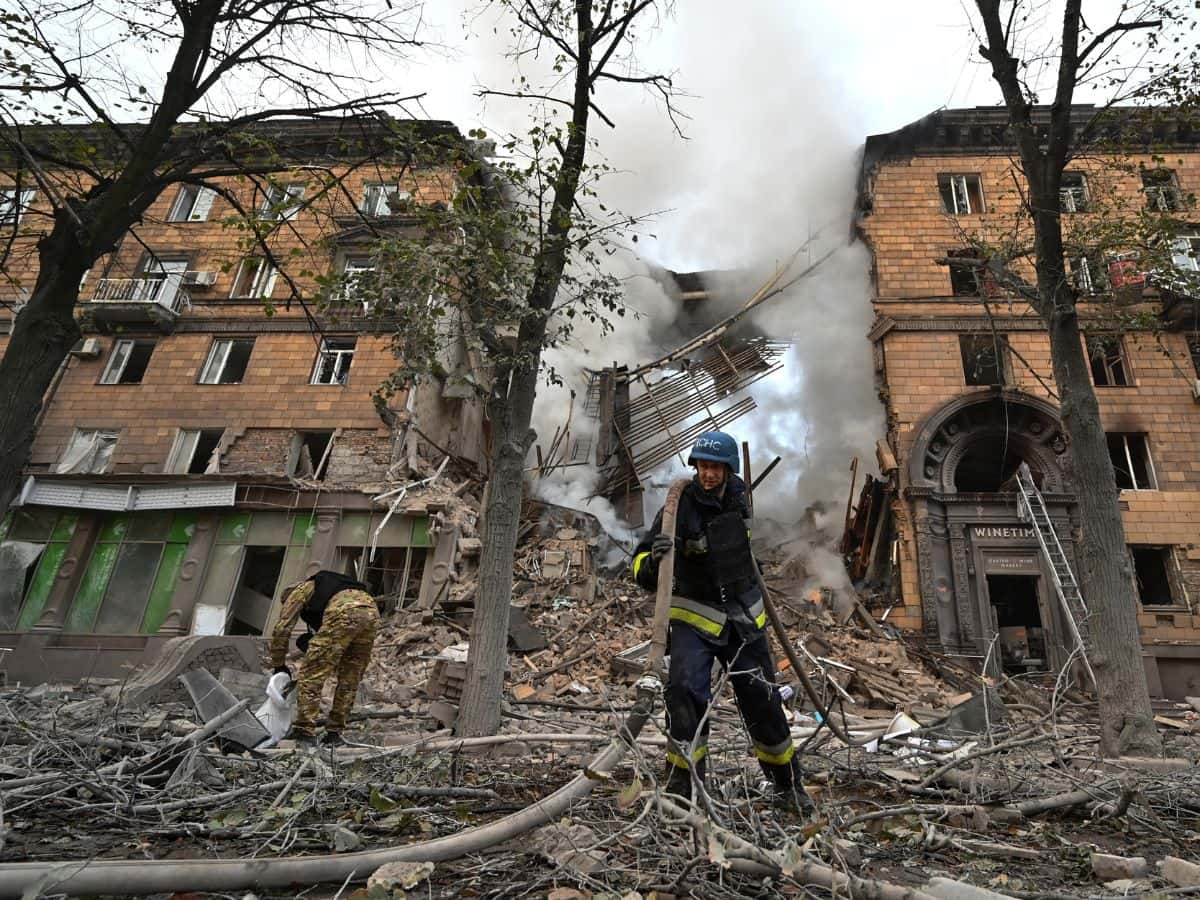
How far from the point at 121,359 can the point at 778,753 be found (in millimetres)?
20286

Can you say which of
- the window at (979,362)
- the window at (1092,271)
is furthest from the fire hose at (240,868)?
the window at (979,362)

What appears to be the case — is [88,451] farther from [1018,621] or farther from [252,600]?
[1018,621]

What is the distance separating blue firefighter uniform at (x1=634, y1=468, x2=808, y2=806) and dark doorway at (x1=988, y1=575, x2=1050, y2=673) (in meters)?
13.0

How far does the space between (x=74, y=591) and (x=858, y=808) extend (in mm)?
17413

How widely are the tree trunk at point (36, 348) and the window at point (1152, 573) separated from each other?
1838 centimetres

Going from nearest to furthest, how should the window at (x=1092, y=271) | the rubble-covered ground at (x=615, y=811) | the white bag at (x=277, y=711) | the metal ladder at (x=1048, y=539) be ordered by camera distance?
1. the rubble-covered ground at (x=615, y=811)
2. the white bag at (x=277, y=711)
3. the window at (x=1092, y=271)
4. the metal ladder at (x=1048, y=539)

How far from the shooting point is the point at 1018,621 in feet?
53.7

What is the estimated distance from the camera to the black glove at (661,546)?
10.6 ft

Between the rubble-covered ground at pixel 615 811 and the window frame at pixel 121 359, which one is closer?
the rubble-covered ground at pixel 615 811

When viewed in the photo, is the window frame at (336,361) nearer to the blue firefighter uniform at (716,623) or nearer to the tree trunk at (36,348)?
the tree trunk at (36,348)

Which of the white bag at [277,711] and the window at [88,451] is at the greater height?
the window at [88,451]

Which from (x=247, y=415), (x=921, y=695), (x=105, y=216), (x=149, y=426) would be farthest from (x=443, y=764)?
(x=149, y=426)

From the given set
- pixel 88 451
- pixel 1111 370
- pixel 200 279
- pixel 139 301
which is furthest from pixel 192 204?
pixel 1111 370

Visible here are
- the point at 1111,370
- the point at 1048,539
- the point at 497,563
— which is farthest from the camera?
the point at 1111,370
